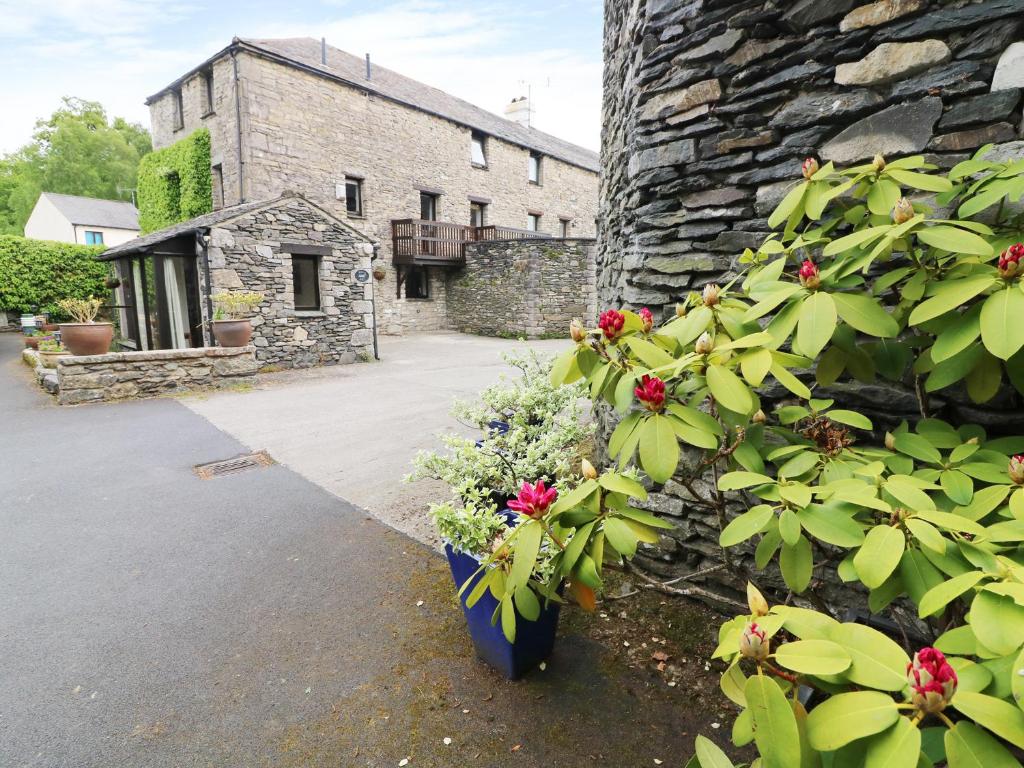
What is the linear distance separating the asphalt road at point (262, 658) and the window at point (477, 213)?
58.5 ft

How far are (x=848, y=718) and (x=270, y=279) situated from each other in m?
11.3

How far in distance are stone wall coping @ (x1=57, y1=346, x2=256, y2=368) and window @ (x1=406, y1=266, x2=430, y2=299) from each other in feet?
32.8

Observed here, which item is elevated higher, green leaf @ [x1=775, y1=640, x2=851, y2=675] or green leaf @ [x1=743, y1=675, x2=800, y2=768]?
green leaf @ [x1=775, y1=640, x2=851, y2=675]

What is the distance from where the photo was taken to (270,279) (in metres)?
10.2

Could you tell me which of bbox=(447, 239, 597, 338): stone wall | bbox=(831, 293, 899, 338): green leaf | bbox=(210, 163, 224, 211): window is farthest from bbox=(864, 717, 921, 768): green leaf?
bbox=(210, 163, 224, 211): window

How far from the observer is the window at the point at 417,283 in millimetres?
18328

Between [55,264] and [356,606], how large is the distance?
21052mm

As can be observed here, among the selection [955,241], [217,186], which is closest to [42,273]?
[217,186]

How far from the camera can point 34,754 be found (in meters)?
1.82

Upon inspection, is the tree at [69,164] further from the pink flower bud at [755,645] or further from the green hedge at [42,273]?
the pink flower bud at [755,645]

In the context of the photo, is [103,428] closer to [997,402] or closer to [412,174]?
[997,402]

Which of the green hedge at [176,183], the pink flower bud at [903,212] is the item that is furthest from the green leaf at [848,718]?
the green hedge at [176,183]

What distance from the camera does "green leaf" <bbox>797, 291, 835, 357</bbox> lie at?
117cm

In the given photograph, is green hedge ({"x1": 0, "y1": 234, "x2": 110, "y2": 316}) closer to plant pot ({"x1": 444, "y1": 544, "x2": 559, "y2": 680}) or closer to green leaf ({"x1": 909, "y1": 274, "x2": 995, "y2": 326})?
plant pot ({"x1": 444, "y1": 544, "x2": 559, "y2": 680})
